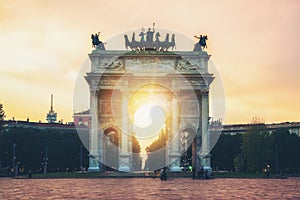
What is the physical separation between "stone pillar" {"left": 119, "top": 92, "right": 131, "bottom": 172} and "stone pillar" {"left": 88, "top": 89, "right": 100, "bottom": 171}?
3752mm

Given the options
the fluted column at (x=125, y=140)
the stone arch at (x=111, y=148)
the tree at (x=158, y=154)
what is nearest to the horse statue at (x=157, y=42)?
the fluted column at (x=125, y=140)

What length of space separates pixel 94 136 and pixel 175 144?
12.7 m

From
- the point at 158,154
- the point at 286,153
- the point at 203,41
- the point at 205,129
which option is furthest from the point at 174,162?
the point at 158,154

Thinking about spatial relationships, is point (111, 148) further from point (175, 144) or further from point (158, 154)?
point (158, 154)

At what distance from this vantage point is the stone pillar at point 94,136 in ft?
285

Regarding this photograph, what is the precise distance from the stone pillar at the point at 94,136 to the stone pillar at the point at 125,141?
375 cm

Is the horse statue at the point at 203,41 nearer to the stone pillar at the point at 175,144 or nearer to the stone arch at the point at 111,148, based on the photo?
the stone pillar at the point at 175,144

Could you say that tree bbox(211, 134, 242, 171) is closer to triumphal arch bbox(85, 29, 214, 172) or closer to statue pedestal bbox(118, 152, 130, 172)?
triumphal arch bbox(85, 29, 214, 172)

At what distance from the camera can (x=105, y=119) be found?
90000mm

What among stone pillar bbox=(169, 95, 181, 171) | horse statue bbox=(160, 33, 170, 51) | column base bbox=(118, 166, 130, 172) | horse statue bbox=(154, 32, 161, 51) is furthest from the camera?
horse statue bbox=(160, 33, 170, 51)

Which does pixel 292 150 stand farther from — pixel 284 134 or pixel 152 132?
pixel 152 132

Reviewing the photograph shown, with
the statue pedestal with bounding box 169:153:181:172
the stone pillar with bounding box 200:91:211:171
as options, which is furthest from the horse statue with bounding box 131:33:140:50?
the statue pedestal with bounding box 169:153:181:172

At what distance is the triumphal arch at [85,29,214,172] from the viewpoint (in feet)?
289

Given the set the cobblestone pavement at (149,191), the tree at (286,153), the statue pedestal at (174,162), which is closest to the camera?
the cobblestone pavement at (149,191)
